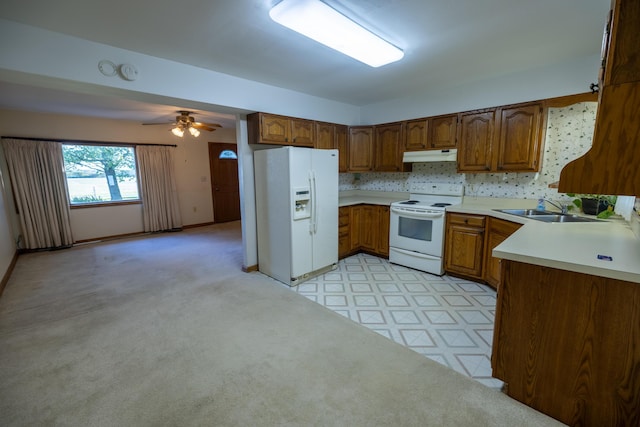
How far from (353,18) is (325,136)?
2.20m

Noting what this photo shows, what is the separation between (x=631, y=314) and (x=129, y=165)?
289 inches

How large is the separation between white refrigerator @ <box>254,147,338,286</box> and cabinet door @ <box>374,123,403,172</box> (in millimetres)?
1068

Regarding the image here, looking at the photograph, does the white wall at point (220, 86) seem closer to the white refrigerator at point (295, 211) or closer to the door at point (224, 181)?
the white refrigerator at point (295, 211)

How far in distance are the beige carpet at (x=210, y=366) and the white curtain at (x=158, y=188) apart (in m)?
2.80

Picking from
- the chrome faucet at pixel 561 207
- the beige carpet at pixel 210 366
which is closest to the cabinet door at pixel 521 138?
the chrome faucet at pixel 561 207

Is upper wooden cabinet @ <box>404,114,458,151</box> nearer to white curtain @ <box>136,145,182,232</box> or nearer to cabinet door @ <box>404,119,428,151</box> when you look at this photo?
cabinet door @ <box>404,119,428,151</box>

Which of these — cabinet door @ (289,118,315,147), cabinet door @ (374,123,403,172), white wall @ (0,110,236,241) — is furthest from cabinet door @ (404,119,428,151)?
white wall @ (0,110,236,241)

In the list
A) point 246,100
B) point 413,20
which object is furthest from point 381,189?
point 413,20

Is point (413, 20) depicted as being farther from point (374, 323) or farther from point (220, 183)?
point (220, 183)

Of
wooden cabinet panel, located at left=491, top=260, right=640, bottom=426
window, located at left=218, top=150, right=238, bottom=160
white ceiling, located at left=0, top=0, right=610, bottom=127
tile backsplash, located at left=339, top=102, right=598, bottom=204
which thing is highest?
white ceiling, located at left=0, top=0, right=610, bottom=127

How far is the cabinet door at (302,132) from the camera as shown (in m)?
3.64

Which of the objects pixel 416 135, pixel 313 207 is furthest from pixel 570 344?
pixel 416 135

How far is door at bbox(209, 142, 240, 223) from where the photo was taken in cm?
697

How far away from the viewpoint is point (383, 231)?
13.3ft
